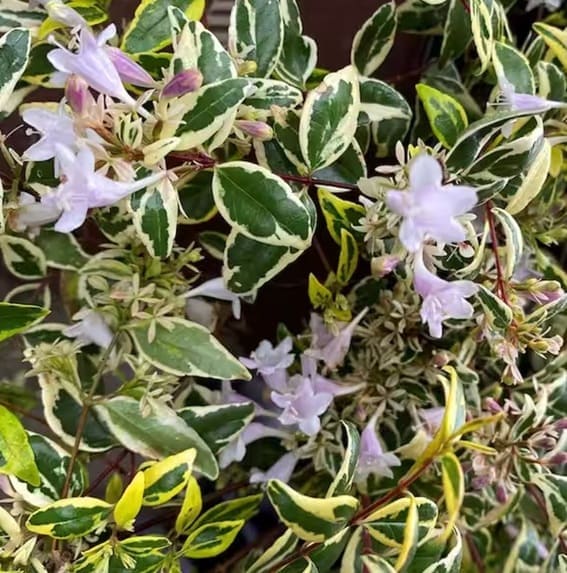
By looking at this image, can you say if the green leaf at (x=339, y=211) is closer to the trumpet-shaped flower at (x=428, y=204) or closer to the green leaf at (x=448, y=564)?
the trumpet-shaped flower at (x=428, y=204)

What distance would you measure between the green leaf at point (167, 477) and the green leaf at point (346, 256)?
23cm

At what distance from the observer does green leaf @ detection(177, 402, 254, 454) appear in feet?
2.51

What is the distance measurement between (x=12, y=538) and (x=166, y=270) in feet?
0.90

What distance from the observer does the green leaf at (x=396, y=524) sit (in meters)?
0.65

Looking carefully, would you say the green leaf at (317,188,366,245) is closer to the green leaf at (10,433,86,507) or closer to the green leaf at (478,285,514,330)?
the green leaf at (478,285,514,330)

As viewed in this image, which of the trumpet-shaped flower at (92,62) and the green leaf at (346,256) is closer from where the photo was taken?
the trumpet-shaped flower at (92,62)

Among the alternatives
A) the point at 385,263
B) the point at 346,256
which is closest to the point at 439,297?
the point at 385,263

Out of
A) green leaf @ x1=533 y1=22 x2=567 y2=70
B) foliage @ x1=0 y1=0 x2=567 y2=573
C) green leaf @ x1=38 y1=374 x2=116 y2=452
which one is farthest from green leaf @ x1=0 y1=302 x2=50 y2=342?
green leaf @ x1=533 y1=22 x2=567 y2=70

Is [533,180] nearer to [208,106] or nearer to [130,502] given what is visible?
[208,106]

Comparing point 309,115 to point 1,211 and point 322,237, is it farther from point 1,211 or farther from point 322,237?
point 322,237

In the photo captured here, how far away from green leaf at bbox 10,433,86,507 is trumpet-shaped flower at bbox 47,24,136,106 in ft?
1.05

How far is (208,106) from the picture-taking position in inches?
24.0

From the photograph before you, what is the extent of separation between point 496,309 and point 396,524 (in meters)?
0.19

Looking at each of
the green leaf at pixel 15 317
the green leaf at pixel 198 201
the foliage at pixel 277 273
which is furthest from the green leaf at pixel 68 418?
the green leaf at pixel 198 201
